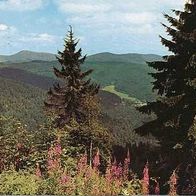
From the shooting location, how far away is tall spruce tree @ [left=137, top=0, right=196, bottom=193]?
19500 mm

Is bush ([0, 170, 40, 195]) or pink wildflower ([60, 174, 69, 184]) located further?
bush ([0, 170, 40, 195])

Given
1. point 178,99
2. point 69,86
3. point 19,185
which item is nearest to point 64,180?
point 19,185

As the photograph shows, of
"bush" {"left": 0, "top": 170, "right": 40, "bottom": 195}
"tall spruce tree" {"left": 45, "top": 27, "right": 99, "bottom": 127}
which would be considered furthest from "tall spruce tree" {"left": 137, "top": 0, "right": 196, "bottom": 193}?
"tall spruce tree" {"left": 45, "top": 27, "right": 99, "bottom": 127}

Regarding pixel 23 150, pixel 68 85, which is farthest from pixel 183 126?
pixel 68 85

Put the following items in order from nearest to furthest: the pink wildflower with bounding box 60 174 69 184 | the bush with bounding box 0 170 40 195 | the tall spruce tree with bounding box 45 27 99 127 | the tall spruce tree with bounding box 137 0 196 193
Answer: the pink wildflower with bounding box 60 174 69 184, the bush with bounding box 0 170 40 195, the tall spruce tree with bounding box 137 0 196 193, the tall spruce tree with bounding box 45 27 99 127

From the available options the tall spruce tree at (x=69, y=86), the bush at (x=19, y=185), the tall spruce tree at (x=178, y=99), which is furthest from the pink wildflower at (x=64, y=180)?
the tall spruce tree at (x=69, y=86)

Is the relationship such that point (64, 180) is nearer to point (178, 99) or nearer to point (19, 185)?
point (19, 185)

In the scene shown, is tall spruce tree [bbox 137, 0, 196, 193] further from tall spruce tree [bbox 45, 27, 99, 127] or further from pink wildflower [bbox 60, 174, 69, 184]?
tall spruce tree [bbox 45, 27, 99, 127]

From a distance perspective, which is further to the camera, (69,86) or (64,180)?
(69,86)

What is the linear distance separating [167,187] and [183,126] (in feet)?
8.44

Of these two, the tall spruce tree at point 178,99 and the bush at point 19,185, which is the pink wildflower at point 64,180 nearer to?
the bush at point 19,185

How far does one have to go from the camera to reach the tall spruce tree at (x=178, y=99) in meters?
19.5

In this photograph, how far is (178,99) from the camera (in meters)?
19.7

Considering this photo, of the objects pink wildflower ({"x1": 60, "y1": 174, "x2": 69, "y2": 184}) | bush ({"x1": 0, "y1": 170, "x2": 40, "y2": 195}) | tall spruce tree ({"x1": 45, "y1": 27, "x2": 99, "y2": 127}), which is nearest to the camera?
pink wildflower ({"x1": 60, "y1": 174, "x2": 69, "y2": 184})
